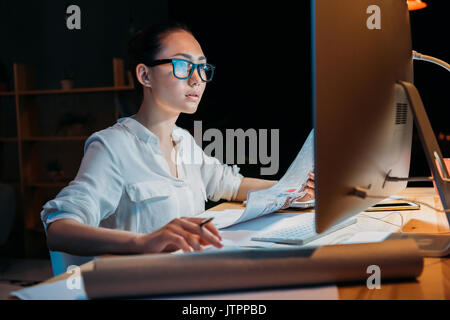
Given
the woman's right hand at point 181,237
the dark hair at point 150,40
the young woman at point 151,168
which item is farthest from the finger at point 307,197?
the dark hair at point 150,40

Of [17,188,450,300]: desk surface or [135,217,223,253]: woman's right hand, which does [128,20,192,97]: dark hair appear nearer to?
[17,188,450,300]: desk surface

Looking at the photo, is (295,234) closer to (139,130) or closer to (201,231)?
(201,231)

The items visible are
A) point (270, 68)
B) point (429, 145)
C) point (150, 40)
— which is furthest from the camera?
point (270, 68)

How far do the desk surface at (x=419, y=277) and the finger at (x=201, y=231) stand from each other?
0.17 m

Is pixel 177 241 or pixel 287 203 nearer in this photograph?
pixel 177 241

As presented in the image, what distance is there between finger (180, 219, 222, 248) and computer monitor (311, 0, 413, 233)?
183 mm

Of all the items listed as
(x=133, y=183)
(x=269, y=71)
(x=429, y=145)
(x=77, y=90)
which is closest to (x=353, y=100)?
(x=429, y=145)

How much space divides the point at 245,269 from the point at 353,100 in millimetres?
296

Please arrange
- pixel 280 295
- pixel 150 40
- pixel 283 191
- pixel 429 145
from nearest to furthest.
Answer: pixel 280 295
pixel 429 145
pixel 283 191
pixel 150 40

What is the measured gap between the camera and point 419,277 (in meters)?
0.66

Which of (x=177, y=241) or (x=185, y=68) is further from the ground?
(x=185, y=68)
